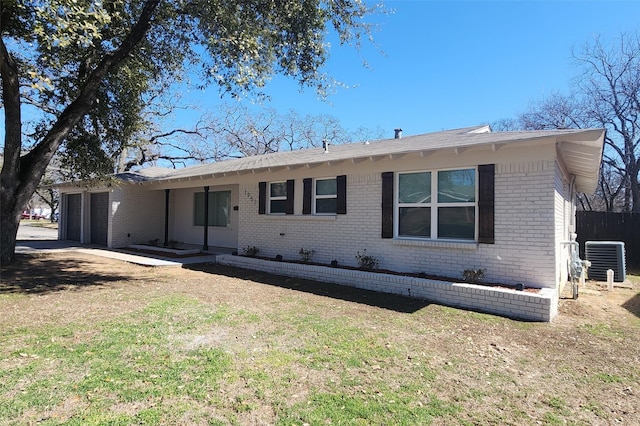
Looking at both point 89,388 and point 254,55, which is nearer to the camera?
point 89,388

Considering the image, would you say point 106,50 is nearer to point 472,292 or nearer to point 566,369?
point 472,292

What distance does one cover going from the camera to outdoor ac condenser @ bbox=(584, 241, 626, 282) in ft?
31.3

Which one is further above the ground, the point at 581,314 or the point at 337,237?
the point at 337,237

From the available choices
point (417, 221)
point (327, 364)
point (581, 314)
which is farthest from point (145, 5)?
point (581, 314)

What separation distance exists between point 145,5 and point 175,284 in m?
6.49

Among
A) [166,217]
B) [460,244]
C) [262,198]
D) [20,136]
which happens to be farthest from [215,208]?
[460,244]

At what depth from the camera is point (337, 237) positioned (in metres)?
8.99

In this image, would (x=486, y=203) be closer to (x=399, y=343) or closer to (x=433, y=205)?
(x=433, y=205)

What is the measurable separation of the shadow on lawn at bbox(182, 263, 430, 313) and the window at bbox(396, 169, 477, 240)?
1636 mm

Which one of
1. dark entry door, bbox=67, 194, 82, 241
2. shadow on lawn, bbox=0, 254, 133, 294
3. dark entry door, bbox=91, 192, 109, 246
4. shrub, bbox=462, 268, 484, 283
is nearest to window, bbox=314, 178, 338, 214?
shrub, bbox=462, 268, 484, 283

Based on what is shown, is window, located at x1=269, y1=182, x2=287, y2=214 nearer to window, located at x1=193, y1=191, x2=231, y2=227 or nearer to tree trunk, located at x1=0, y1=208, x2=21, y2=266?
window, located at x1=193, y1=191, x2=231, y2=227

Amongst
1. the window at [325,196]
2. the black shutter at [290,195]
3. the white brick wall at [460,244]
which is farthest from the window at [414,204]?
the black shutter at [290,195]

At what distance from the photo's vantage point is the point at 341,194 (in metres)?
8.91

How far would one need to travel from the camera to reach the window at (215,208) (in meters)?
14.3
